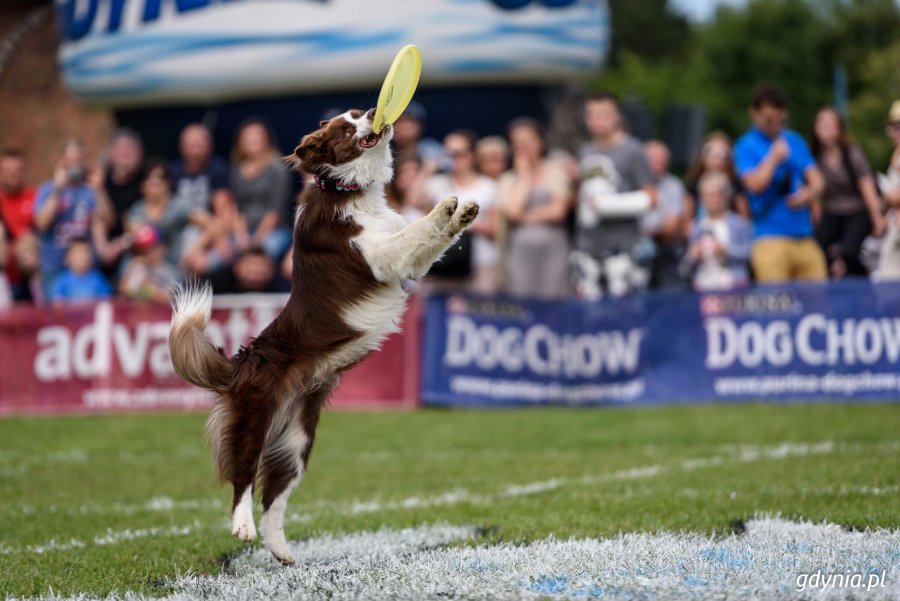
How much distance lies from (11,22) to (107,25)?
11.1 metres

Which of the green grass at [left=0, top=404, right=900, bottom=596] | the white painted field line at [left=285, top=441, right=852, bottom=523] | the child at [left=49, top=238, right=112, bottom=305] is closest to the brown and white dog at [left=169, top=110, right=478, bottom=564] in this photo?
the green grass at [left=0, top=404, right=900, bottom=596]

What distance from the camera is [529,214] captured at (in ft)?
42.3

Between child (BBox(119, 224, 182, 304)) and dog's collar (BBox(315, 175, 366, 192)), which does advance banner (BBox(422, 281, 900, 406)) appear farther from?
dog's collar (BBox(315, 175, 366, 192))

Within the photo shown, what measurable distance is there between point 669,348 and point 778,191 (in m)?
1.73

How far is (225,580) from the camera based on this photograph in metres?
5.63

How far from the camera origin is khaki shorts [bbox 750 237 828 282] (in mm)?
12258

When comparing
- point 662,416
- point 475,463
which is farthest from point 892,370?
point 475,463

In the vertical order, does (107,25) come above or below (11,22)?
below

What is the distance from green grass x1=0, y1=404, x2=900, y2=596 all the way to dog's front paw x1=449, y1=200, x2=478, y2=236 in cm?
154

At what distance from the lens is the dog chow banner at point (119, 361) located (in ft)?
42.6

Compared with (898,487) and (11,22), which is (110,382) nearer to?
(898,487)

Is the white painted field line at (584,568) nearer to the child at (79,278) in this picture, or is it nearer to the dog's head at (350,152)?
the dog's head at (350,152)

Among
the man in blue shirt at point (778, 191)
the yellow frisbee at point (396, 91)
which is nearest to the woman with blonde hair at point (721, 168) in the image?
the man in blue shirt at point (778, 191)

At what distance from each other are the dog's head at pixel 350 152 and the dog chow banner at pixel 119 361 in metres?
6.78
